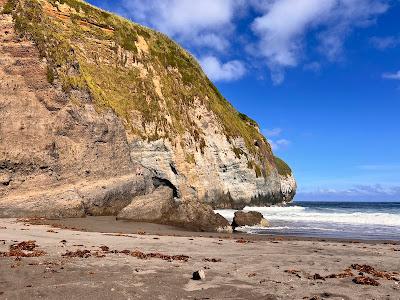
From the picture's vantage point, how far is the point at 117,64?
5597cm

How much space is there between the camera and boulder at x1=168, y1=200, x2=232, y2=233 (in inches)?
1215

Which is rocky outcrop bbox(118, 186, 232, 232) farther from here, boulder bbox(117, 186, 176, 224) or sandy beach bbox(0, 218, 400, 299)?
sandy beach bbox(0, 218, 400, 299)

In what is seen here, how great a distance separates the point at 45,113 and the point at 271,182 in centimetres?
6043

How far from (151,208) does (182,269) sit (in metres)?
20.1

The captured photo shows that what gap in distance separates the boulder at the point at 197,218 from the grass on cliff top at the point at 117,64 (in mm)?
15782

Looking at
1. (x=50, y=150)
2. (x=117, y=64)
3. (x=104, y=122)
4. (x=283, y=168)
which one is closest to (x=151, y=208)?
(x=50, y=150)

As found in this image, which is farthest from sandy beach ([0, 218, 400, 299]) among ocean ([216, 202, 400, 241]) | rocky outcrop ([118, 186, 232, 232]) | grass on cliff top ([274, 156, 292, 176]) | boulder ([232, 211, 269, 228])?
grass on cliff top ([274, 156, 292, 176])

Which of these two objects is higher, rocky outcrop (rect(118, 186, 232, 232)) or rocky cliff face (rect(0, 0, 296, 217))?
rocky cliff face (rect(0, 0, 296, 217))

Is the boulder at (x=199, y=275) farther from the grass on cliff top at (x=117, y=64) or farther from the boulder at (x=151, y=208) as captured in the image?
the grass on cliff top at (x=117, y=64)

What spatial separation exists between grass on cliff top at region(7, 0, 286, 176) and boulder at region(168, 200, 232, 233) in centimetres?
1578

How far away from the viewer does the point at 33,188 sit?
33.0 meters

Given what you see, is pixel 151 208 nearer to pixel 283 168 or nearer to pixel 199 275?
pixel 199 275

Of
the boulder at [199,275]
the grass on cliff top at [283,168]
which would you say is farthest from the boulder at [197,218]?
the grass on cliff top at [283,168]

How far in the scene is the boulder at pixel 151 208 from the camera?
1283 inches
